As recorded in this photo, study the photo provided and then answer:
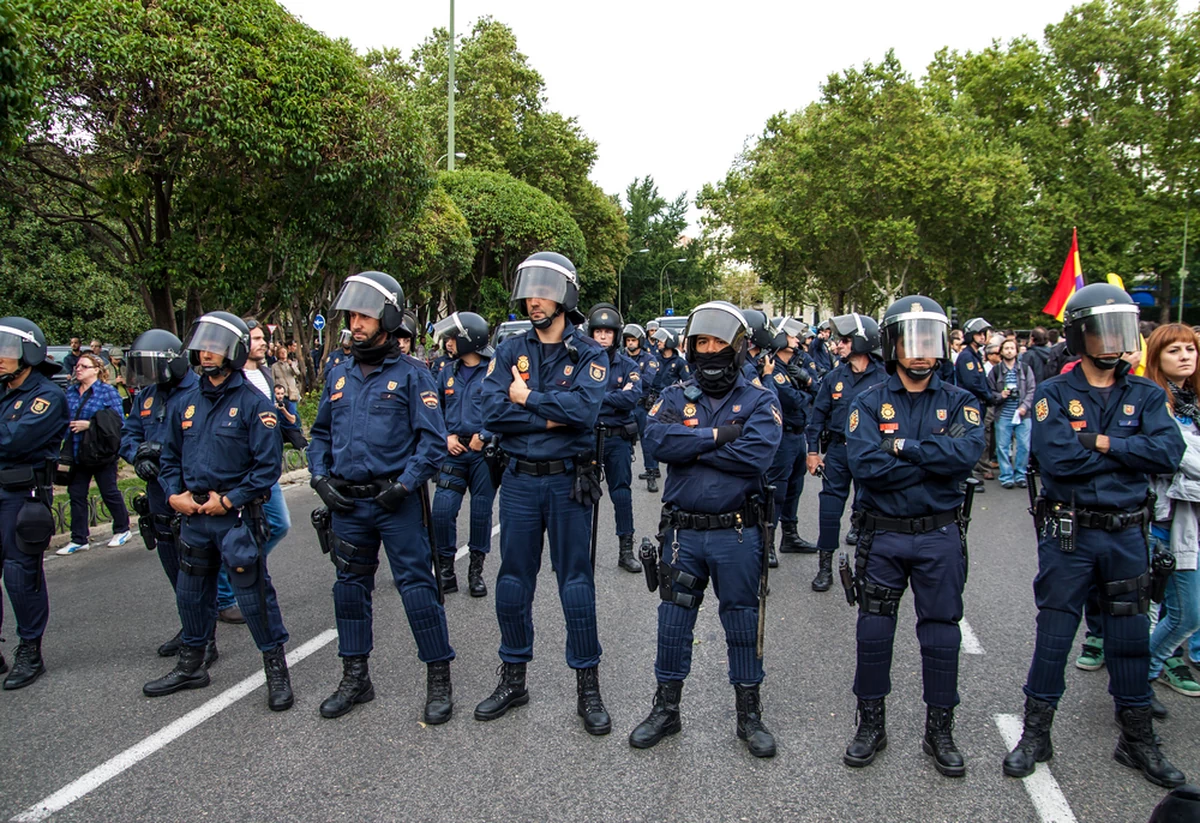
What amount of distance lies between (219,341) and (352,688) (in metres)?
1.96

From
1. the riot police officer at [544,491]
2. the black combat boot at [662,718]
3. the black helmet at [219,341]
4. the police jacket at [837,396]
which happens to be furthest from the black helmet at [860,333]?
the black helmet at [219,341]

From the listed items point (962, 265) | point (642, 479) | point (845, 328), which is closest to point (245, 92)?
point (642, 479)

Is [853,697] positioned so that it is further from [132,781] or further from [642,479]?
[642,479]

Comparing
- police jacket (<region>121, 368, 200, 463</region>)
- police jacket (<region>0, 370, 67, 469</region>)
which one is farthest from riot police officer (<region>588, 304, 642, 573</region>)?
police jacket (<region>0, 370, 67, 469</region>)

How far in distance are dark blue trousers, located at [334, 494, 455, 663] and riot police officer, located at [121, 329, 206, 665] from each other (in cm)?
120

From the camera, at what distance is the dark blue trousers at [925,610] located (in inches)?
141

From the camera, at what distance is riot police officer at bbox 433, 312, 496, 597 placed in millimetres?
6176

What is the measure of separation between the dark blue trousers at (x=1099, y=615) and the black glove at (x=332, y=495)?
10.9 ft

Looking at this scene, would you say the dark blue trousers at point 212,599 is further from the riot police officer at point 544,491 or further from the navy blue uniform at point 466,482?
the navy blue uniform at point 466,482

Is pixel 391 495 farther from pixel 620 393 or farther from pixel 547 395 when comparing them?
pixel 620 393

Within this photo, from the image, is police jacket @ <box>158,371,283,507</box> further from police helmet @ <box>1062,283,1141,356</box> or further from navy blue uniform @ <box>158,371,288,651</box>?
police helmet @ <box>1062,283,1141,356</box>

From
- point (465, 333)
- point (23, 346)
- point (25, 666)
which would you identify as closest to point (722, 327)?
point (465, 333)

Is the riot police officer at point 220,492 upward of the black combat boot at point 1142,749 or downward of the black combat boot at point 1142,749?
upward

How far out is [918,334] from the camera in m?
3.80
